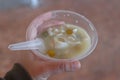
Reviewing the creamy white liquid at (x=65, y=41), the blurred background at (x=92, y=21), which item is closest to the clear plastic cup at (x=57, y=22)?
the creamy white liquid at (x=65, y=41)

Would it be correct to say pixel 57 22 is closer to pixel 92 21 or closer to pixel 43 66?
pixel 43 66

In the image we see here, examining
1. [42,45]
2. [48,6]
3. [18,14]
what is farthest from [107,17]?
[42,45]

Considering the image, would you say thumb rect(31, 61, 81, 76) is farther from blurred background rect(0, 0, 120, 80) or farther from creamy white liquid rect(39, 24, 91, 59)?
blurred background rect(0, 0, 120, 80)

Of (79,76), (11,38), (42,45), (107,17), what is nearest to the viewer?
(42,45)

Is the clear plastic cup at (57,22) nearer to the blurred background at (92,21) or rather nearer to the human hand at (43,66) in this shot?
the human hand at (43,66)

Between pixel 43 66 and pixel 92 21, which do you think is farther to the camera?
pixel 92 21

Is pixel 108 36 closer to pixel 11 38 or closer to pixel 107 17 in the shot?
A: pixel 107 17

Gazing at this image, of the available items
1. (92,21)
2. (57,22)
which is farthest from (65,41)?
(92,21)

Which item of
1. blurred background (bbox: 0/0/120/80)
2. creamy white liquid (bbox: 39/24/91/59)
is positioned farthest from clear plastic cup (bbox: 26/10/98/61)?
blurred background (bbox: 0/0/120/80)
